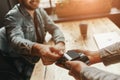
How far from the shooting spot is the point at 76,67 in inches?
52.2

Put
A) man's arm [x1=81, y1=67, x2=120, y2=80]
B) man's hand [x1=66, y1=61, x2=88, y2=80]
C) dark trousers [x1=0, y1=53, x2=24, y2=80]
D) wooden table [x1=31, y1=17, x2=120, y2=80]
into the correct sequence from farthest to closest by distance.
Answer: dark trousers [x1=0, y1=53, x2=24, y2=80] → wooden table [x1=31, y1=17, x2=120, y2=80] → man's hand [x1=66, y1=61, x2=88, y2=80] → man's arm [x1=81, y1=67, x2=120, y2=80]

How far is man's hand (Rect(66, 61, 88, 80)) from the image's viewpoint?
4.22 feet

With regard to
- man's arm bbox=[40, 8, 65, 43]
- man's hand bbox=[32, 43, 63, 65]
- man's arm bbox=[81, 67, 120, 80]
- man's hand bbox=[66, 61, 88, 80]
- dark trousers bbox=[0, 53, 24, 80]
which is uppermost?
man's arm bbox=[81, 67, 120, 80]

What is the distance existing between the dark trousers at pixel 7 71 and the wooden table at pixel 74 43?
33 cm

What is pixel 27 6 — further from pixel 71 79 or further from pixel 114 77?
pixel 114 77

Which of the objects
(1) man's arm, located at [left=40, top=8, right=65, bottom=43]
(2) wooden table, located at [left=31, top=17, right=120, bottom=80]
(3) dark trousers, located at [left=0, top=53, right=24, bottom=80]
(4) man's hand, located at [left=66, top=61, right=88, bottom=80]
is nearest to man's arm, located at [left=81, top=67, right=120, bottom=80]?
(4) man's hand, located at [left=66, top=61, right=88, bottom=80]

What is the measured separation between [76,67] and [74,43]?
788mm

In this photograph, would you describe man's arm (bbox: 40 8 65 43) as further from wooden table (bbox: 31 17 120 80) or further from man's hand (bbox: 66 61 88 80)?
man's hand (bbox: 66 61 88 80)

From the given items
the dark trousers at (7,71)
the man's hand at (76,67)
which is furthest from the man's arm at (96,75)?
the dark trousers at (7,71)

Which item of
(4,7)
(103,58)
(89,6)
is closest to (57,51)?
(103,58)

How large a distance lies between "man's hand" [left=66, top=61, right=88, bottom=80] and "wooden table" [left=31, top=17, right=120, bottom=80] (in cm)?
18

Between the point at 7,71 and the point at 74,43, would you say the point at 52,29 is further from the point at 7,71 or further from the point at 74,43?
the point at 7,71

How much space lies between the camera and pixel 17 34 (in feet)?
5.98

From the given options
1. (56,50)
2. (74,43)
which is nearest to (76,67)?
(56,50)
